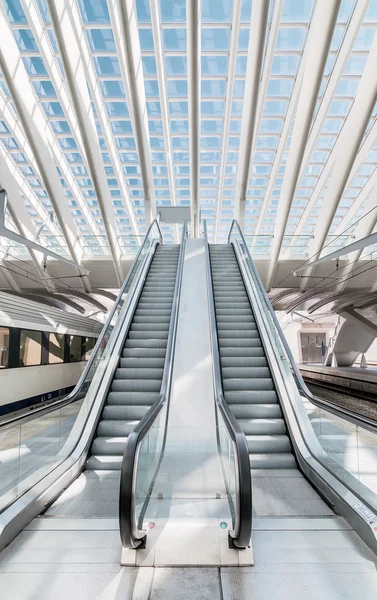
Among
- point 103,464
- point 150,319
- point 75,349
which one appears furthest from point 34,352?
point 103,464

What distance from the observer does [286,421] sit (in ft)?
17.4

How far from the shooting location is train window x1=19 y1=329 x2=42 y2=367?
9.25m

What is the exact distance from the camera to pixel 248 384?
6.11m

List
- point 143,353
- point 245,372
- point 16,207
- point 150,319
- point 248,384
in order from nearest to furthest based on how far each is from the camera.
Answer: point 248,384 → point 245,372 → point 143,353 → point 150,319 → point 16,207

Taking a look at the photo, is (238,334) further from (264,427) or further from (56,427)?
(56,427)

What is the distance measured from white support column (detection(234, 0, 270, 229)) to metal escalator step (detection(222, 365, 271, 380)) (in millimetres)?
8731

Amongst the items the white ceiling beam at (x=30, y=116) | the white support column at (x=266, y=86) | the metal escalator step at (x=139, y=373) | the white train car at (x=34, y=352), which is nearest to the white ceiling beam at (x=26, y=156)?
the white ceiling beam at (x=30, y=116)

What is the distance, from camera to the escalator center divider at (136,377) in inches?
196

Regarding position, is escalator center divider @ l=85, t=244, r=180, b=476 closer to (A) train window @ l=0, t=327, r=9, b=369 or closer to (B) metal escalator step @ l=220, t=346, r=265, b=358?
(B) metal escalator step @ l=220, t=346, r=265, b=358

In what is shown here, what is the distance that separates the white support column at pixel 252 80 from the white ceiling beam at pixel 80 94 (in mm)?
4809

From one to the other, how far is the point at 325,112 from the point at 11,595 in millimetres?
16045

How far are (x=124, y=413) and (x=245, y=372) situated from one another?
209 centimetres

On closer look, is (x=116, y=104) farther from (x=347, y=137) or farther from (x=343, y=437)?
(x=343, y=437)

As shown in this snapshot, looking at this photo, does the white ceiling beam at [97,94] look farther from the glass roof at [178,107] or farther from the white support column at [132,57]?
the white support column at [132,57]
